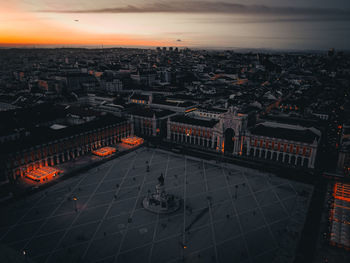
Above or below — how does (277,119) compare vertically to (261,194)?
above

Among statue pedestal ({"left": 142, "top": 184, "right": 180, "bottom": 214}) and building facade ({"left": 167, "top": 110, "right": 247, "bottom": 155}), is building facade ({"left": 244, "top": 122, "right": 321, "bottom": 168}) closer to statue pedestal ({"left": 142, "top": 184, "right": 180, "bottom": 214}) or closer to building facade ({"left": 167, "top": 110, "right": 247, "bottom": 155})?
building facade ({"left": 167, "top": 110, "right": 247, "bottom": 155})

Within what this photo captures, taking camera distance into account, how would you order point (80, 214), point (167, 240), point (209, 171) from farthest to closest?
point (209, 171)
point (80, 214)
point (167, 240)

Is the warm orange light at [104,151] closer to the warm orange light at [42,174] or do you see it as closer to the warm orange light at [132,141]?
the warm orange light at [132,141]

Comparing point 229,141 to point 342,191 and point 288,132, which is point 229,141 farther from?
point 342,191

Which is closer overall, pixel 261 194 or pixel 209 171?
pixel 261 194

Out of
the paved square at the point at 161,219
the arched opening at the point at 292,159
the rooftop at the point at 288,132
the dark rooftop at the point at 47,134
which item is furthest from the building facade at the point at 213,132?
the dark rooftop at the point at 47,134

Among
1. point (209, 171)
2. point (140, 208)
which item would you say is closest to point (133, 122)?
point (209, 171)

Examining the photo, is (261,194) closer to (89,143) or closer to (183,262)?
(183,262)
